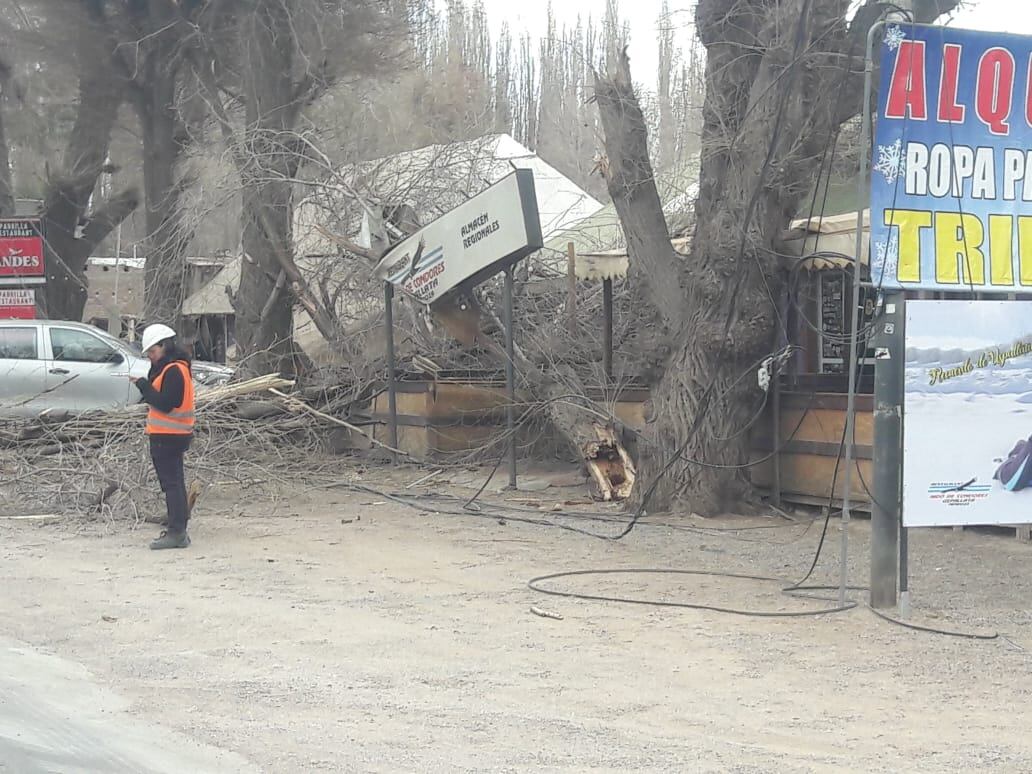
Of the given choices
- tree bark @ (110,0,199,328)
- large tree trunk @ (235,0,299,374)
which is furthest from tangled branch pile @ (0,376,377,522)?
tree bark @ (110,0,199,328)

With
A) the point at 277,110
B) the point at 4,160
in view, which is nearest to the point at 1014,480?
the point at 277,110

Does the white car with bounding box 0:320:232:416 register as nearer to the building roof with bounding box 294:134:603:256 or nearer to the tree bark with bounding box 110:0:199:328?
the building roof with bounding box 294:134:603:256

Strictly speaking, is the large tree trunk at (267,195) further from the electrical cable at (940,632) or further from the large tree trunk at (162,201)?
the electrical cable at (940,632)

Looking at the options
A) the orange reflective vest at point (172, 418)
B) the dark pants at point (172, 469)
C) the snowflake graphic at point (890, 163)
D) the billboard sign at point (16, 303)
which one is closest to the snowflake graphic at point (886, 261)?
the snowflake graphic at point (890, 163)

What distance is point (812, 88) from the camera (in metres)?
10.6

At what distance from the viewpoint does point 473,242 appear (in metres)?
13.4

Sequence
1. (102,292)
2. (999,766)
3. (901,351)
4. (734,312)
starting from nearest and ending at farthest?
(999,766) < (901,351) < (734,312) < (102,292)

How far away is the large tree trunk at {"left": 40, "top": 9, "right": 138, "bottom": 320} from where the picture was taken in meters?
23.6

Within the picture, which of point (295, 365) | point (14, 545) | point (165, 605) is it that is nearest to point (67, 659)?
point (165, 605)

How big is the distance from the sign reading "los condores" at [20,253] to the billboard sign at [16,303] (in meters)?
0.21

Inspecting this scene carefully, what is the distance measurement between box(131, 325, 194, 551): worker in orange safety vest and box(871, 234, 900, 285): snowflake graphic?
5.66m

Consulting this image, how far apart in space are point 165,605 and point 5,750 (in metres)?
2.84

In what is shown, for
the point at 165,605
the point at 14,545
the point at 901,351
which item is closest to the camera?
the point at 901,351

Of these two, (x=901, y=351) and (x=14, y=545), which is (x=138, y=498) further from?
Answer: (x=901, y=351)
